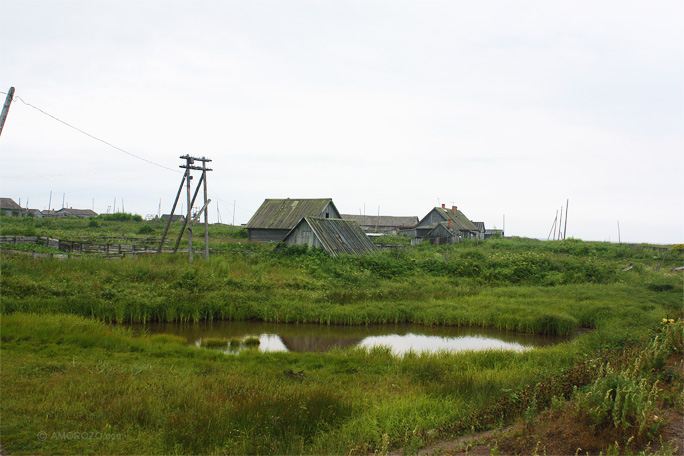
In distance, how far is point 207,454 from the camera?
5.39 meters

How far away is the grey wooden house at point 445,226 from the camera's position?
4988cm

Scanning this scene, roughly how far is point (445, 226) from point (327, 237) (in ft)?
93.5

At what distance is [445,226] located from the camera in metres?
51.5

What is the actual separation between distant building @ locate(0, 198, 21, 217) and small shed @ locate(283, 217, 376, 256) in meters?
60.2

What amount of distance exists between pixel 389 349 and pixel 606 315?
9.22m

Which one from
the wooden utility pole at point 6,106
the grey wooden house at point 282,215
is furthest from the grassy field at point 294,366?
the grey wooden house at point 282,215

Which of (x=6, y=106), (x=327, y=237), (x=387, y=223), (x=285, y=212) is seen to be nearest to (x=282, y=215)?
(x=285, y=212)

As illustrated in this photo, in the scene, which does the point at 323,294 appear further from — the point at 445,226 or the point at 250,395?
the point at 445,226

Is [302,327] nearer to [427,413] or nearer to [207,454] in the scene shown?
[427,413]

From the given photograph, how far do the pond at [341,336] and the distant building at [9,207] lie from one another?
222ft

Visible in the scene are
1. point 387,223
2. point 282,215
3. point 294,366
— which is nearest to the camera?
point 294,366

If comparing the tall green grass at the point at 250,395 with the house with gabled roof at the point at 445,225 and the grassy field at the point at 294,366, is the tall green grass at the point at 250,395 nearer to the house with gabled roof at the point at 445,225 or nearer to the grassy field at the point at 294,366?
the grassy field at the point at 294,366

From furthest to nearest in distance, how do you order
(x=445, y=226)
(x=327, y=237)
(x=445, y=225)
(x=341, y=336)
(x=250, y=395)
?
1. (x=445, y=225)
2. (x=445, y=226)
3. (x=327, y=237)
4. (x=341, y=336)
5. (x=250, y=395)

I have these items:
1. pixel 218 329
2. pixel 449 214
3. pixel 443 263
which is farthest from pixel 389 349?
pixel 449 214
